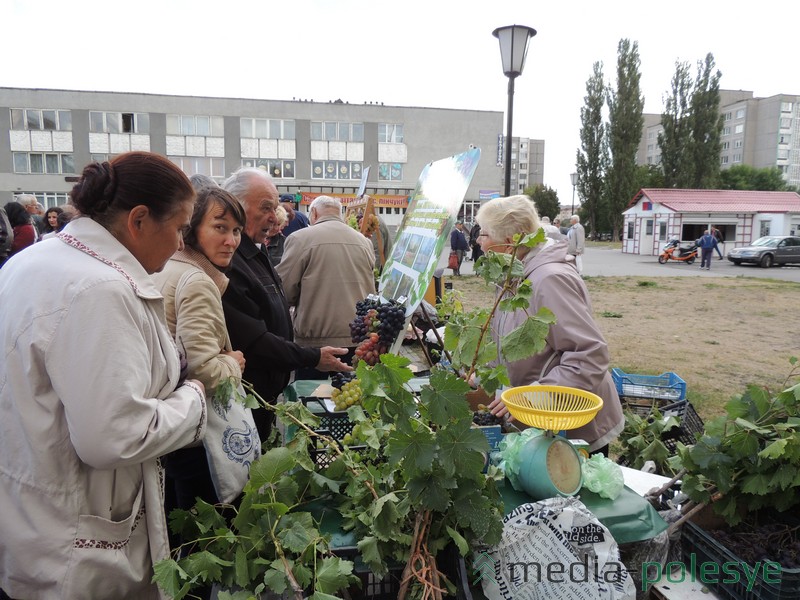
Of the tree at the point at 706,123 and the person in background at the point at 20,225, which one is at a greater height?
the tree at the point at 706,123

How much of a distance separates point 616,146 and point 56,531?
165ft

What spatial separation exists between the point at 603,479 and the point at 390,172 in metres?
37.5

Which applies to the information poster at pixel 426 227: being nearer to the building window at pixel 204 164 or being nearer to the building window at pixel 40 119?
the building window at pixel 204 164

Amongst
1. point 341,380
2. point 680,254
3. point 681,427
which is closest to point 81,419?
point 341,380

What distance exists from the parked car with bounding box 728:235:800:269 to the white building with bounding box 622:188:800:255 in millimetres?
6637

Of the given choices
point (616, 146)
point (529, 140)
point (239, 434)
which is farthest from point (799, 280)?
point (529, 140)

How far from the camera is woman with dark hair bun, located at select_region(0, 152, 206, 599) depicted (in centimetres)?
127

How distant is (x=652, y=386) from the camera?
372cm

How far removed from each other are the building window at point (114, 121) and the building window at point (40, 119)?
4.76ft

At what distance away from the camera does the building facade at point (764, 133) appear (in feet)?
233

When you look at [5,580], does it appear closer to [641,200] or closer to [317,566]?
[317,566]

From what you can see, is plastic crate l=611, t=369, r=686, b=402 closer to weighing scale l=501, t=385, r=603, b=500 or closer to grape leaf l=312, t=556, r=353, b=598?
weighing scale l=501, t=385, r=603, b=500

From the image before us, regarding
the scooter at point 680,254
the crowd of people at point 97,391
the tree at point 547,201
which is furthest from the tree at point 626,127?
the crowd of people at point 97,391

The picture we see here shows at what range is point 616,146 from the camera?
150 ft
